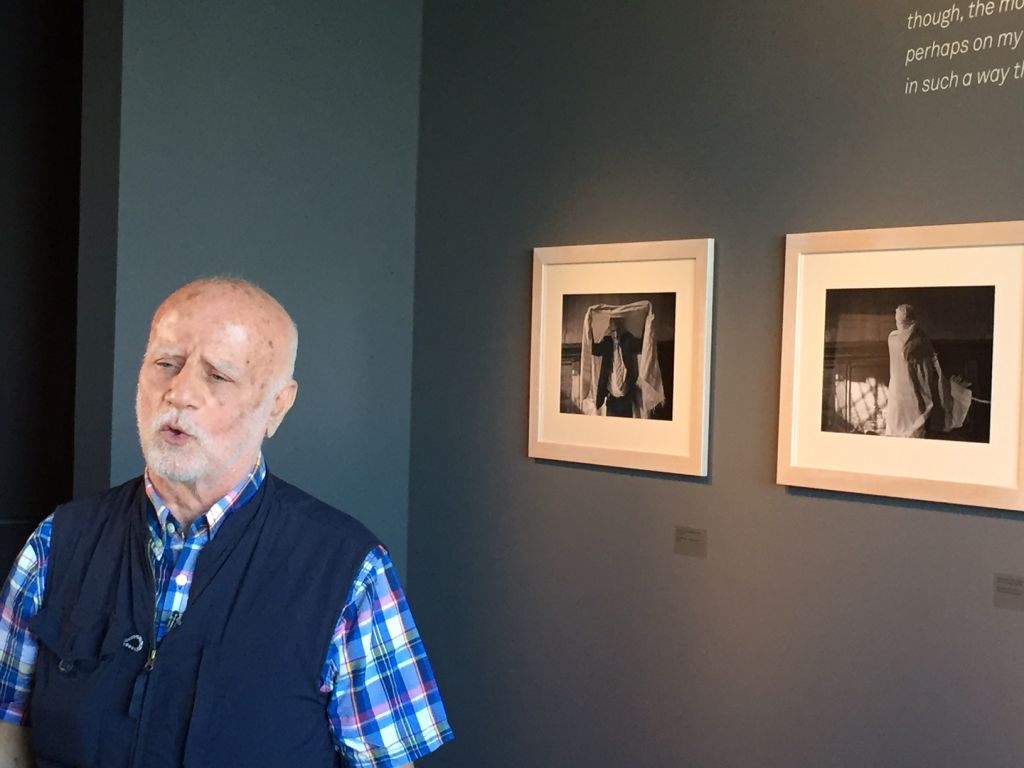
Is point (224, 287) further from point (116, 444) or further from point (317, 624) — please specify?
point (116, 444)

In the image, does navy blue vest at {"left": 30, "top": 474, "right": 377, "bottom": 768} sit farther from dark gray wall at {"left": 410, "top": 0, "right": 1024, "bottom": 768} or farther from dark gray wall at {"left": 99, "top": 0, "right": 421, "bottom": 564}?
dark gray wall at {"left": 410, "top": 0, "right": 1024, "bottom": 768}

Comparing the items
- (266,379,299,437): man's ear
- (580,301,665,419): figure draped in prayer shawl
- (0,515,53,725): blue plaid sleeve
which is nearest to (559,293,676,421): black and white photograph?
(580,301,665,419): figure draped in prayer shawl

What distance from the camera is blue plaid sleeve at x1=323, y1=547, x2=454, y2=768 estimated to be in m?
1.70

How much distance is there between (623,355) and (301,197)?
3.93 ft

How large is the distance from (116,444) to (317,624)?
1.59 metres

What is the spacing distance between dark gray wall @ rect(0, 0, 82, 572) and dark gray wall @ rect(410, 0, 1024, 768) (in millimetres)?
1416

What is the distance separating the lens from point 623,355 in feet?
10.7

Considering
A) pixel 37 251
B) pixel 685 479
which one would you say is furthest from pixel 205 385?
pixel 37 251

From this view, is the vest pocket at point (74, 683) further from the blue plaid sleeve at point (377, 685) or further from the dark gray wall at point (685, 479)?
the dark gray wall at point (685, 479)

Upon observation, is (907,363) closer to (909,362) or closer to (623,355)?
(909,362)

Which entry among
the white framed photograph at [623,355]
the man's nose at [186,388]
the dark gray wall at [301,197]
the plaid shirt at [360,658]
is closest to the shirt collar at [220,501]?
the plaid shirt at [360,658]

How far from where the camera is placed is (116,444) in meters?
3.04

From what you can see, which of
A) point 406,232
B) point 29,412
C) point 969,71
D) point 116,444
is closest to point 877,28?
point 969,71

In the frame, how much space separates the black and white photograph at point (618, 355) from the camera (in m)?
3.15
